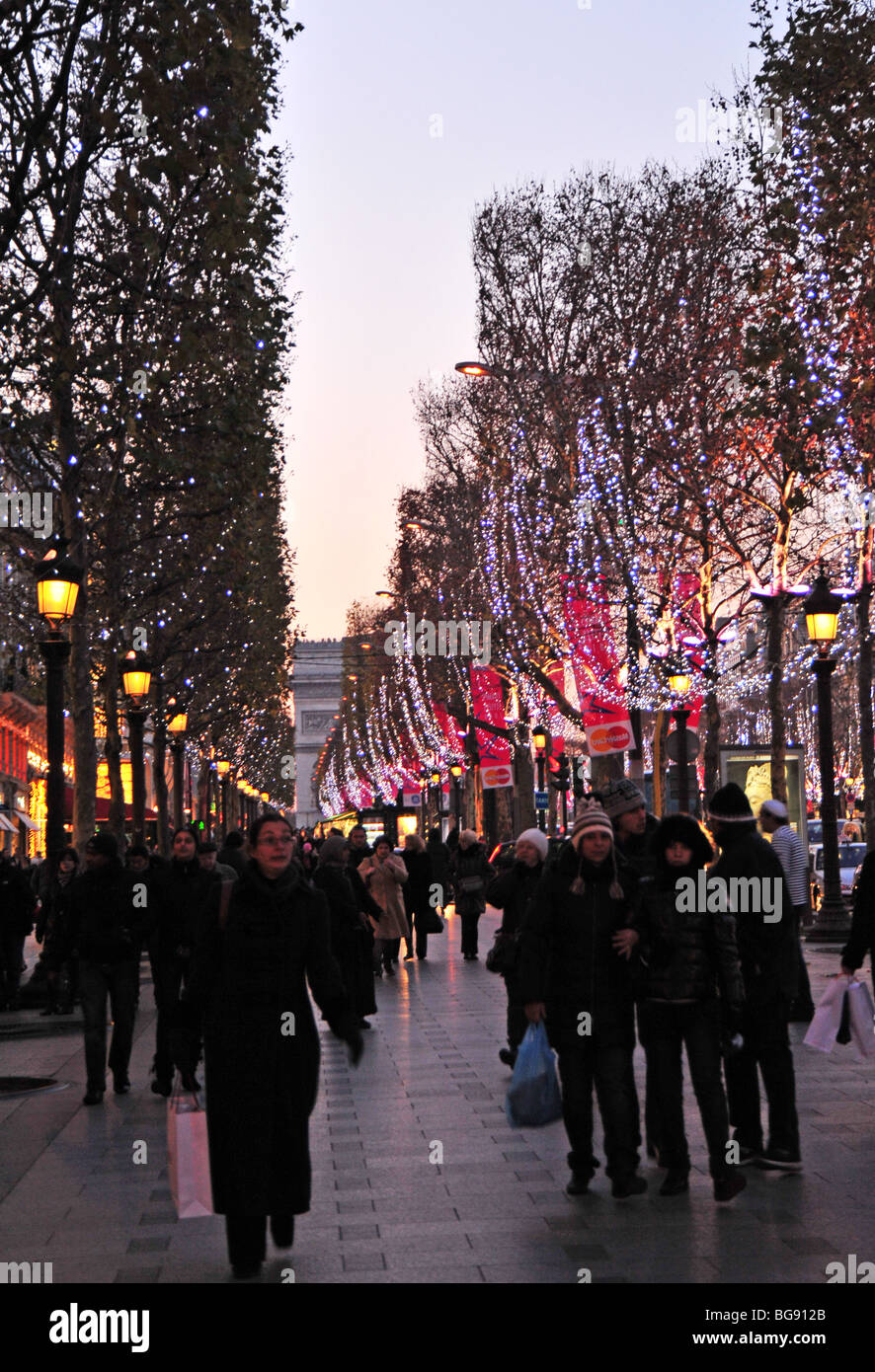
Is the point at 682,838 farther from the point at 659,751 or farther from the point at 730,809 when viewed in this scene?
the point at 659,751

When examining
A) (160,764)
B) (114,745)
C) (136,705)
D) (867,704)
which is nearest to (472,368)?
(114,745)

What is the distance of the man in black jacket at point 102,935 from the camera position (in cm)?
1287

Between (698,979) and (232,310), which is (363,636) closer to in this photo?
(232,310)

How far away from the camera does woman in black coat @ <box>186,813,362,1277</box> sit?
7.18 meters

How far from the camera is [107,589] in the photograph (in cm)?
2967

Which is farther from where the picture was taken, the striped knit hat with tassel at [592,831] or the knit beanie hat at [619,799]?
the knit beanie hat at [619,799]

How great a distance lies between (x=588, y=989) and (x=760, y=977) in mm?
1091

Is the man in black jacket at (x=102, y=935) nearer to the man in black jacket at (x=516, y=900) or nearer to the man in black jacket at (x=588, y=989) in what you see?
the man in black jacket at (x=516, y=900)

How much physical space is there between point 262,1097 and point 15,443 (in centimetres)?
1026

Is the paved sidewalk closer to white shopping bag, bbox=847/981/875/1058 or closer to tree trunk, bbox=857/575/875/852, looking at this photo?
white shopping bag, bbox=847/981/875/1058

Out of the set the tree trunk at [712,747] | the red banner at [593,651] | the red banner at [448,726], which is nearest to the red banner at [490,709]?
the red banner at [593,651]

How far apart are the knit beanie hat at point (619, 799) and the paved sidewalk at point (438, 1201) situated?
185 centimetres

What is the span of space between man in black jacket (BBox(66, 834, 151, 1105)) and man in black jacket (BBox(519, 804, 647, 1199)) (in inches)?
191
